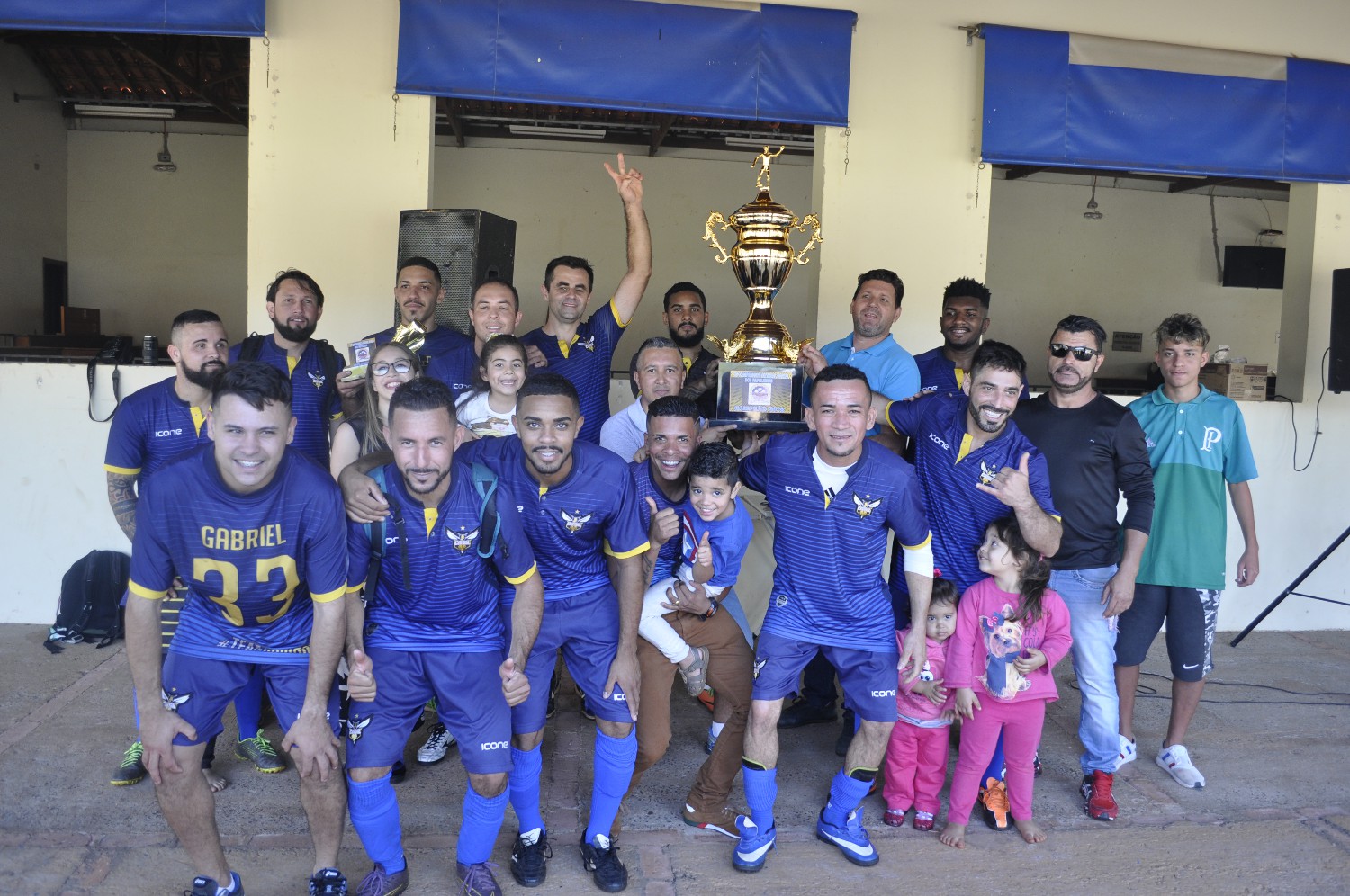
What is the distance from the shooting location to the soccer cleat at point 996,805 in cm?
347

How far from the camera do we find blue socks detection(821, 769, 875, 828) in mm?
3262

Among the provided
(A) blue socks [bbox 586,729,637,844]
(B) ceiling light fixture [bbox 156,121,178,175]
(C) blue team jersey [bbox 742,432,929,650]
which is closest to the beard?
(A) blue socks [bbox 586,729,637,844]

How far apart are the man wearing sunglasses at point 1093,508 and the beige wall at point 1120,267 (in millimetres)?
8200

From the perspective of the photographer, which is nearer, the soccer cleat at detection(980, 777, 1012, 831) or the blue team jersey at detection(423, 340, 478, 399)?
the soccer cleat at detection(980, 777, 1012, 831)

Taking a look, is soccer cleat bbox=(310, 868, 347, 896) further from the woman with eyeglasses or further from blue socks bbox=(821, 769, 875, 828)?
blue socks bbox=(821, 769, 875, 828)

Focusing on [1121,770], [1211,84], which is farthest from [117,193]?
[1121,770]

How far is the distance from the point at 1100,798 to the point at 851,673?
1120 millimetres

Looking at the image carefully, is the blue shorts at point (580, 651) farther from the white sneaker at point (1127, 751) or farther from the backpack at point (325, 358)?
the white sneaker at point (1127, 751)

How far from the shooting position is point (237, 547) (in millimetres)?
2641

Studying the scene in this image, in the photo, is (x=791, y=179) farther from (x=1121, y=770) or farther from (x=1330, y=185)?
(x=1121, y=770)

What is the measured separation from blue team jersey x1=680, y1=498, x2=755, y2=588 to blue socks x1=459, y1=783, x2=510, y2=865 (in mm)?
1005

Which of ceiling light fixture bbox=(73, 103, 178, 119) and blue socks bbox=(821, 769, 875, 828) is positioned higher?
ceiling light fixture bbox=(73, 103, 178, 119)

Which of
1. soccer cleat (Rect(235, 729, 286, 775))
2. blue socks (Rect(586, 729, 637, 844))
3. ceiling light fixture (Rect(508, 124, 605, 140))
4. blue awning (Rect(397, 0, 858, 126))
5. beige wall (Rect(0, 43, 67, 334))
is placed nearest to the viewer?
blue socks (Rect(586, 729, 637, 844))

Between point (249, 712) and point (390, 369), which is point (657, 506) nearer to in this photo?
point (390, 369)
